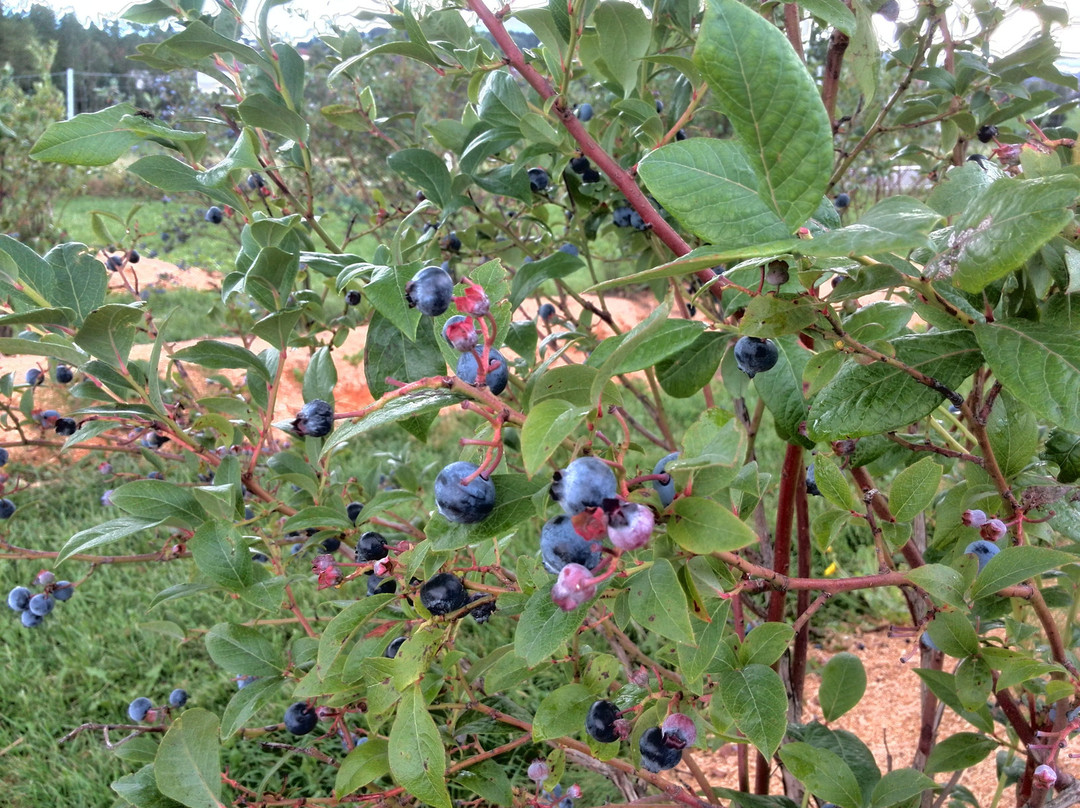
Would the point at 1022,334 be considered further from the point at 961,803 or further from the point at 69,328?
the point at 961,803

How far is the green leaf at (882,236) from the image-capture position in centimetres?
39

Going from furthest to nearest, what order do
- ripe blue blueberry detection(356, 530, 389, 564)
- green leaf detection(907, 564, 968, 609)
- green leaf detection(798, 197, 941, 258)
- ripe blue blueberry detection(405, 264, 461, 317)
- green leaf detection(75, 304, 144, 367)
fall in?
ripe blue blueberry detection(356, 530, 389, 564) < green leaf detection(75, 304, 144, 367) < green leaf detection(907, 564, 968, 609) < ripe blue blueberry detection(405, 264, 461, 317) < green leaf detection(798, 197, 941, 258)

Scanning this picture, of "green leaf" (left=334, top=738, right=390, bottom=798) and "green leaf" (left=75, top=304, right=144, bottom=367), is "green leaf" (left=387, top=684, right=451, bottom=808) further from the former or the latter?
"green leaf" (left=75, top=304, right=144, bottom=367)

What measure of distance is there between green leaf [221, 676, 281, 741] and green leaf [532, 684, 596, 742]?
33 cm

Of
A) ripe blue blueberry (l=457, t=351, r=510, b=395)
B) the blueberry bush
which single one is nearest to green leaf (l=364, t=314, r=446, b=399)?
the blueberry bush

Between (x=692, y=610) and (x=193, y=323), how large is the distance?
5.41m

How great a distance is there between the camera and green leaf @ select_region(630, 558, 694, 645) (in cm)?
56

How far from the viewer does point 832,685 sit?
3.81 feet

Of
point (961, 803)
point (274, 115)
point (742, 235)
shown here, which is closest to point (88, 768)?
point (274, 115)

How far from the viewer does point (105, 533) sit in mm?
900

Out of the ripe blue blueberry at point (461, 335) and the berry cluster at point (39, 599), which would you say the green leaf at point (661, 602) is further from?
the berry cluster at point (39, 599)

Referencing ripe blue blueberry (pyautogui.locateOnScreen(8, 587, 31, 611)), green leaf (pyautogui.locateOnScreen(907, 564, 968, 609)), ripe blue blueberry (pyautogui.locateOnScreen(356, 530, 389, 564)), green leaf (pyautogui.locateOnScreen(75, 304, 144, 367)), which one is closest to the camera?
green leaf (pyautogui.locateOnScreen(907, 564, 968, 609))

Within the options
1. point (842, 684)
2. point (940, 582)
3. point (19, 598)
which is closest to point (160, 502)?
point (940, 582)

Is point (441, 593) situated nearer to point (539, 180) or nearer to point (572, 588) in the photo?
point (572, 588)
